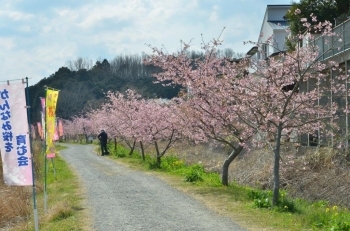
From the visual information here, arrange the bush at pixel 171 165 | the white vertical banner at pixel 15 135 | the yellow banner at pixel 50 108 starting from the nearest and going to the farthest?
the white vertical banner at pixel 15 135 → the yellow banner at pixel 50 108 → the bush at pixel 171 165

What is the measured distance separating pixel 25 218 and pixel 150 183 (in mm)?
4975

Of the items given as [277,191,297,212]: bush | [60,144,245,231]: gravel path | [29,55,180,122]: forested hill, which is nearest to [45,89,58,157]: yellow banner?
[60,144,245,231]: gravel path

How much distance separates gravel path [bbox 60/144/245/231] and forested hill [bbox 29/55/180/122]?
189ft

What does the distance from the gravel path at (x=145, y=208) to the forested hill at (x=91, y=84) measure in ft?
189

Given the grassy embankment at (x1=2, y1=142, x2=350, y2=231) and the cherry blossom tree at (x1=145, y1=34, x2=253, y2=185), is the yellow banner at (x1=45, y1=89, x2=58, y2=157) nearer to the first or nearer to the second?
the grassy embankment at (x1=2, y1=142, x2=350, y2=231)

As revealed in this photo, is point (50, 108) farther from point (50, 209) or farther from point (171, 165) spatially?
point (171, 165)

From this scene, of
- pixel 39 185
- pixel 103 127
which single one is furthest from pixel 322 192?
pixel 103 127

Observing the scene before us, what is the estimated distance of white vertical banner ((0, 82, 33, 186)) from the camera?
8.48m

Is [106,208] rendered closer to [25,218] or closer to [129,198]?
[129,198]

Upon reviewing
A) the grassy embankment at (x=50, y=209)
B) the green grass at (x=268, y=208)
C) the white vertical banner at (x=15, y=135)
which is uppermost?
the white vertical banner at (x=15, y=135)

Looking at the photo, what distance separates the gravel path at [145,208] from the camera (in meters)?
9.39

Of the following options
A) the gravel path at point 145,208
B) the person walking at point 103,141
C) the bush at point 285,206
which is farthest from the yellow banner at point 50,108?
the person walking at point 103,141

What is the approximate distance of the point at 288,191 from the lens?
14.0m

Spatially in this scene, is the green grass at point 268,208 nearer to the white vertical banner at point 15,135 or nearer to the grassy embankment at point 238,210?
the grassy embankment at point 238,210
